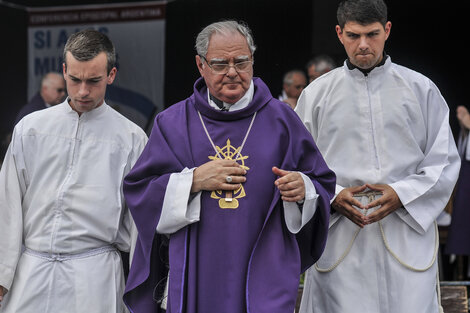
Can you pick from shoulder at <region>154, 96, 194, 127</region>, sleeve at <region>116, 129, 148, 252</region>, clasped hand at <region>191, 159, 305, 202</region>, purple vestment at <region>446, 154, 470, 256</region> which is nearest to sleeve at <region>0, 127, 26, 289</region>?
sleeve at <region>116, 129, 148, 252</region>

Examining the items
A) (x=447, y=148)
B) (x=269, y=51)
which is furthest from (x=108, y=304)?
(x=269, y=51)

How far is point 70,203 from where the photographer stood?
464cm

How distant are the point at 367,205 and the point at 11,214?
1729 mm

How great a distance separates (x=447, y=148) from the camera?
4.89 metres

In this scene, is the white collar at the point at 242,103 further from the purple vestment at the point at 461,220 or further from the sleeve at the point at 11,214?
the purple vestment at the point at 461,220

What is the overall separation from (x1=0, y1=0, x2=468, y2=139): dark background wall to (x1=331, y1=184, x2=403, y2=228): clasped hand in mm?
4053

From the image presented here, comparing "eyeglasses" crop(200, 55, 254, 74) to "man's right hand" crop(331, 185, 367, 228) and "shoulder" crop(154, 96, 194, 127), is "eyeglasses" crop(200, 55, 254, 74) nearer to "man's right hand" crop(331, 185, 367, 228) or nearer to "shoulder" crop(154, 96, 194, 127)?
"shoulder" crop(154, 96, 194, 127)

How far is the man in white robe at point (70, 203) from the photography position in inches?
183

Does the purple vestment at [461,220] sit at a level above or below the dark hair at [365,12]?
below

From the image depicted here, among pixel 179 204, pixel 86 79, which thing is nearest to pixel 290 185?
pixel 179 204

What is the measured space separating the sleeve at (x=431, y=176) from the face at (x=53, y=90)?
A: 13.5 feet

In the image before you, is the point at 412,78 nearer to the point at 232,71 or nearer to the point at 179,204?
the point at 232,71

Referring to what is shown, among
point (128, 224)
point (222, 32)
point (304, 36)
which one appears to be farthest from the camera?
point (304, 36)

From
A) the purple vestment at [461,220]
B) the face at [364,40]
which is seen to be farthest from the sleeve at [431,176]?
the purple vestment at [461,220]
